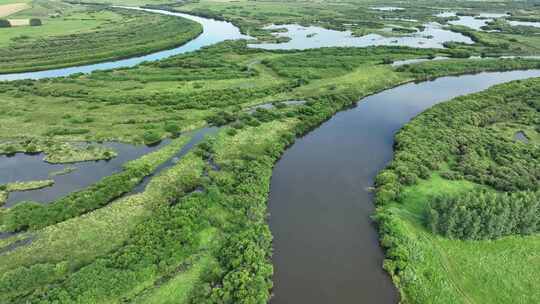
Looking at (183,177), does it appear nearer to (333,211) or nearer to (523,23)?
(333,211)

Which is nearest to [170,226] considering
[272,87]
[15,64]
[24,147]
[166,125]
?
[166,125]

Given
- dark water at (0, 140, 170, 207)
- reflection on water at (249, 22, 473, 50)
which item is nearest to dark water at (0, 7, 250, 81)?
reflection on water at (249, 22, 473, 50)

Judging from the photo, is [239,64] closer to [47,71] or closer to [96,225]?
[47,71]

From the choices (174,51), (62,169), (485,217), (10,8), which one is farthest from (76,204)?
(10,8)

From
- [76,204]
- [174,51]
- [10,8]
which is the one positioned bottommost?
[76,204]

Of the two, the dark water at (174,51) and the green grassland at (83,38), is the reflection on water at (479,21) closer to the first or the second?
the dark water at (174,51)

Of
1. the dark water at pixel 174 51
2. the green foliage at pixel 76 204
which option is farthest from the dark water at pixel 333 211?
the dark water at pixel 174 51
